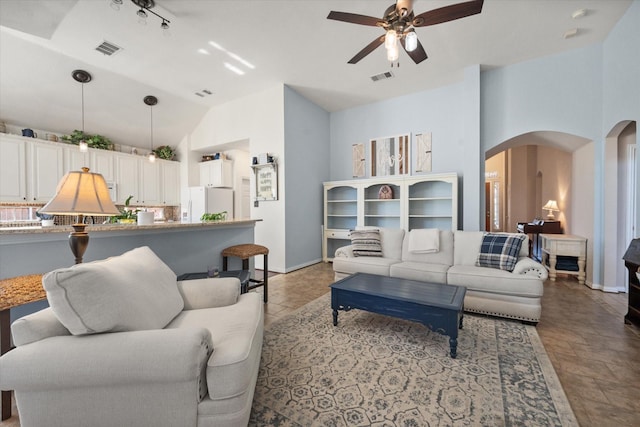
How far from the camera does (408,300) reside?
214 cm

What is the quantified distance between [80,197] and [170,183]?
5251 millimetres

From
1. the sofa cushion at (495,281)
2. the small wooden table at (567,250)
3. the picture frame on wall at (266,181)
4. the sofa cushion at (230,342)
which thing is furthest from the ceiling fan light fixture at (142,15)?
the small wooden table at (567,250)

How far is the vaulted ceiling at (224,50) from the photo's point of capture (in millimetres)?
2963

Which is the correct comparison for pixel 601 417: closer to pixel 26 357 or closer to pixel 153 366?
pixel 153 366

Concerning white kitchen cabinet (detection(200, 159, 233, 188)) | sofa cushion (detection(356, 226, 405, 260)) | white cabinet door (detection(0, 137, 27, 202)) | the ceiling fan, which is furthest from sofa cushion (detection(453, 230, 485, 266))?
white cabinet door (detection(0, 137, 27, 202))

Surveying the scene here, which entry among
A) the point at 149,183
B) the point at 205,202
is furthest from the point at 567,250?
the point at 149,183

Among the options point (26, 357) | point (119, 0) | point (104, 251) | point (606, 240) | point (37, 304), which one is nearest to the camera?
point (26, 357)

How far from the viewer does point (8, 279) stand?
5.68 feet

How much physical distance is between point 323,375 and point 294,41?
383 cm

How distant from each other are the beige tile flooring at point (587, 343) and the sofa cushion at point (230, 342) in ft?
3.12

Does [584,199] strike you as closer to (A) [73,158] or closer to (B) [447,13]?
(B) [447,13]

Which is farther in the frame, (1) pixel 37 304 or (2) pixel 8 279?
(1) pixel 37 304

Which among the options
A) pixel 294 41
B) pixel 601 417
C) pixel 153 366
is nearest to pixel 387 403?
pixel 601 417

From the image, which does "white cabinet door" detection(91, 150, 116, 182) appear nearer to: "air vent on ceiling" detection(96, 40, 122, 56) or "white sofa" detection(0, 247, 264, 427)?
"air vent on ceiling" detection(96, 40, 122, 56)
